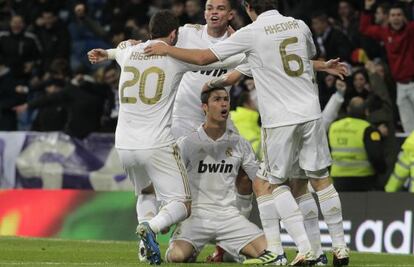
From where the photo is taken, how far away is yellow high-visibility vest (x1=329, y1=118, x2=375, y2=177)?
17.3 metres

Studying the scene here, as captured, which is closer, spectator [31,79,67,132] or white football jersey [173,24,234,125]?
white football jersey [173,24,234,125]

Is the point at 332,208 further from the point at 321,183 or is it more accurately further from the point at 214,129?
the point at 214,129

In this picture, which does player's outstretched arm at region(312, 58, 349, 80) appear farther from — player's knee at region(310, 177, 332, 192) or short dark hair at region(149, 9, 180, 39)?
short dark hair at region(149, 9, 180, 39)

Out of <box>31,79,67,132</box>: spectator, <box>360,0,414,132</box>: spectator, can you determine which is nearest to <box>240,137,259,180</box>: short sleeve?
<box>360,0,414,132</box>: spectator

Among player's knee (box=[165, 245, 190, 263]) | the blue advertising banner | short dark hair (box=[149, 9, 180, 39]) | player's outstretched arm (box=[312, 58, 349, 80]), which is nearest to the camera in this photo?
player's outstretched arm (box=[312, 58, 349, 80])

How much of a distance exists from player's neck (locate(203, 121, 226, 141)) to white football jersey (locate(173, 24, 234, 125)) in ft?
2.29

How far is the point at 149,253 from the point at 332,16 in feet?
35.6

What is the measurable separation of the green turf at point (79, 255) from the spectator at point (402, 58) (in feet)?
13.9

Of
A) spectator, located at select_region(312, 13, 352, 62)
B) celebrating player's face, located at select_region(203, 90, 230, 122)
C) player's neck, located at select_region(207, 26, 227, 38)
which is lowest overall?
spectator, located at select_region(312, 13, 352, 62)

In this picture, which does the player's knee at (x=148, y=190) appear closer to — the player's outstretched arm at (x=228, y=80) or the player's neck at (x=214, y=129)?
the player's neck at (x=214, y=129)

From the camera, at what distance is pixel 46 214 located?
1902cm

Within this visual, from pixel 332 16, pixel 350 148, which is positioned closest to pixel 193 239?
pixel 350 148

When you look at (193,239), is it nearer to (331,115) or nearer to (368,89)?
(331,115)

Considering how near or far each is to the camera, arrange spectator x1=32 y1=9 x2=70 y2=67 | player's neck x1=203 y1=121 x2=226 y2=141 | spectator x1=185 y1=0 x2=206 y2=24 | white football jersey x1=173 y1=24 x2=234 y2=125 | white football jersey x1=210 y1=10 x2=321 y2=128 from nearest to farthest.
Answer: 1. white football jersey x1=210 y1=10 x2=321 y2=128
2. player's neck x1=203 y1=121 x2=226 y2=141
3. white football jersey x1=173 y1=24 x2=234 y2=125
4. spectator x1=185 y1=0 x2=206 y2=24
5. spectator x1=32 y1=9 x2=70 y2=67
